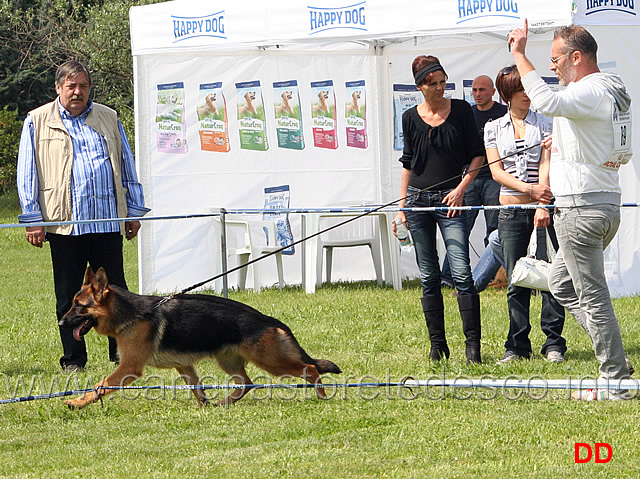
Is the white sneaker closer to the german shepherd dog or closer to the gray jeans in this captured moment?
the gray jeans

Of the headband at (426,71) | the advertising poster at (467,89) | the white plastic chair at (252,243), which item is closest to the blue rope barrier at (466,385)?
the headband at (426,71)

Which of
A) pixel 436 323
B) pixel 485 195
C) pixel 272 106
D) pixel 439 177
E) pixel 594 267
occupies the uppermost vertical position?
pixel 272 106

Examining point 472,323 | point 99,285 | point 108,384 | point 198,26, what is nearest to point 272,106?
point 198,26

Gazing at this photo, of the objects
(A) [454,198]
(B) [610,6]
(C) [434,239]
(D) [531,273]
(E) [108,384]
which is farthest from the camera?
(B) [610,6]

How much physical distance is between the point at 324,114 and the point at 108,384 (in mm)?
6332

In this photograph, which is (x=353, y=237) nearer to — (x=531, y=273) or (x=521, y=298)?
(x=521, y=298)

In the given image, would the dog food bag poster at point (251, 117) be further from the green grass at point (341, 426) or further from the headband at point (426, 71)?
the headband at point (426, 71)

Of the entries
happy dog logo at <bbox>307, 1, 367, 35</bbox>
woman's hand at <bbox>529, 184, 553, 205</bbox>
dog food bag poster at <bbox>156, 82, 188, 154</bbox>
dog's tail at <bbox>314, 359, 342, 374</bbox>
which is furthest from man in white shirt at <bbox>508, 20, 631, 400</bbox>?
dog food bag poster at <bbox>156, 82, 188, 154</bbox>

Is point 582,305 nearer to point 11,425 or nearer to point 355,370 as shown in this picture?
point 355,370

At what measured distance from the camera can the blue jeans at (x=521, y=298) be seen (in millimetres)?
6035

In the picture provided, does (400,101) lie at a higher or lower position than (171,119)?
higher

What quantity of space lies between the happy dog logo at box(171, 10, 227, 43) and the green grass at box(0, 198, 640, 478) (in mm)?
3687

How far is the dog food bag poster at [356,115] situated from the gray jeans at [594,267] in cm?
620

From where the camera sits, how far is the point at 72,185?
6.32 metres
